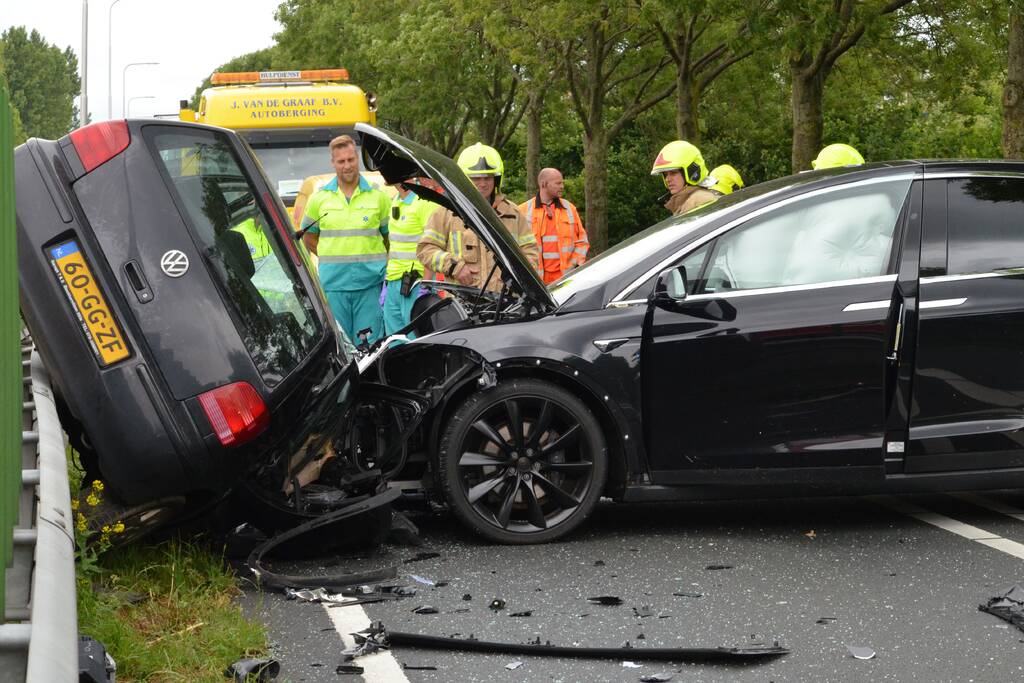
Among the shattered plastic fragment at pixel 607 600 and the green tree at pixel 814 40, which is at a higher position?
the green tree at pixel 814 40

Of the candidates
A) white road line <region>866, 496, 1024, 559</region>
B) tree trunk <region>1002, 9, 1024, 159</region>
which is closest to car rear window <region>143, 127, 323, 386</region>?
white road line <region>866, 496, 1024, 559</region>

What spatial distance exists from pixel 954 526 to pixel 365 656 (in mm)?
3077

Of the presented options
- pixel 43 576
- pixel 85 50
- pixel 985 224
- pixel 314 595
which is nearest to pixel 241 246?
pixel 314 595

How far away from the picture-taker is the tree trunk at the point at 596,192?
92.4 ft

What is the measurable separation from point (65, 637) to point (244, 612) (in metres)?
2.51

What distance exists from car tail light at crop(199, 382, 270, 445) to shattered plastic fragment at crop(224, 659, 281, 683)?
960mm

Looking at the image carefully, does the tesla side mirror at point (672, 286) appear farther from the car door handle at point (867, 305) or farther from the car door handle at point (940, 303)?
the car door handle at point (940, 303)

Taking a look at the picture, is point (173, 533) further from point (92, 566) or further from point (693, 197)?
→ point (693, 197)

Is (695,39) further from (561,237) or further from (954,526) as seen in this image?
(954,526)

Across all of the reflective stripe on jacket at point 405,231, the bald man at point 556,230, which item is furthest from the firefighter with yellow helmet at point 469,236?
the bald man at point 556,230

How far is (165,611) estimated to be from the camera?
16.1ft

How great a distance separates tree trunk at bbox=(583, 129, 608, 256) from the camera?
2816 cm

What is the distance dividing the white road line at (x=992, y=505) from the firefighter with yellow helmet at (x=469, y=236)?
3288mm

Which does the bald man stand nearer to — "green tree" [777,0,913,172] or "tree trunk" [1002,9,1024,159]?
"tree trunk" [1002,9,1024,159]
